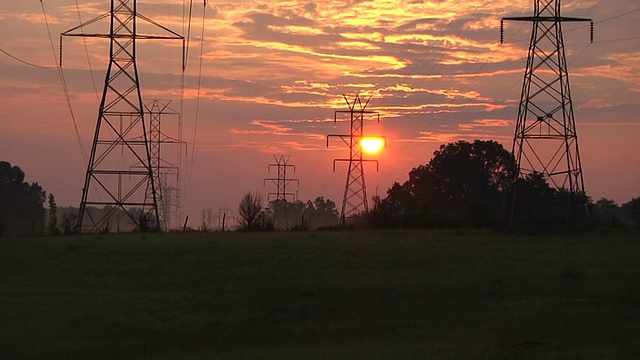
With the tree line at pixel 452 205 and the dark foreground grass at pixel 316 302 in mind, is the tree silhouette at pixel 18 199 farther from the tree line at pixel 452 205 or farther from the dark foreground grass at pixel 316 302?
the dark foreground grass at pixel 316 302

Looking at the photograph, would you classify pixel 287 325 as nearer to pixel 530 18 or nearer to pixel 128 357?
pixel 128 357

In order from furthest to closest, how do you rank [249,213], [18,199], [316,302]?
1. [18,199]
2. [249,213]
3. [316,302]

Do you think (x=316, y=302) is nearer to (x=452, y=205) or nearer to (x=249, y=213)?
(x=249, y=213)

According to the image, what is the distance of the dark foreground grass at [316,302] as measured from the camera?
24.3 m

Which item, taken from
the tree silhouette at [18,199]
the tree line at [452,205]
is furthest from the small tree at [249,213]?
the tree silhouette at [18,199]

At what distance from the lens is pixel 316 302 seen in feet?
100

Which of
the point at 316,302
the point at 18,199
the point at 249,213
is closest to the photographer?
the point at 316,302

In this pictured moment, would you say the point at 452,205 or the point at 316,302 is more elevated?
the point at 452,205

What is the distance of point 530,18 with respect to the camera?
6181cm

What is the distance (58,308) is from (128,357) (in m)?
5.74

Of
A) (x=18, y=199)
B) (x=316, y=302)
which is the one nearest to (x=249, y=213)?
(x=316, y=302)

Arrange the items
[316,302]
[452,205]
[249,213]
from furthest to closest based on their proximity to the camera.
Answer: [452,205] < [249,213] < [316,302]

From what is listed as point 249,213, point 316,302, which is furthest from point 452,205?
point 316,302

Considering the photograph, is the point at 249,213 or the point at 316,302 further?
the point at 249,213
